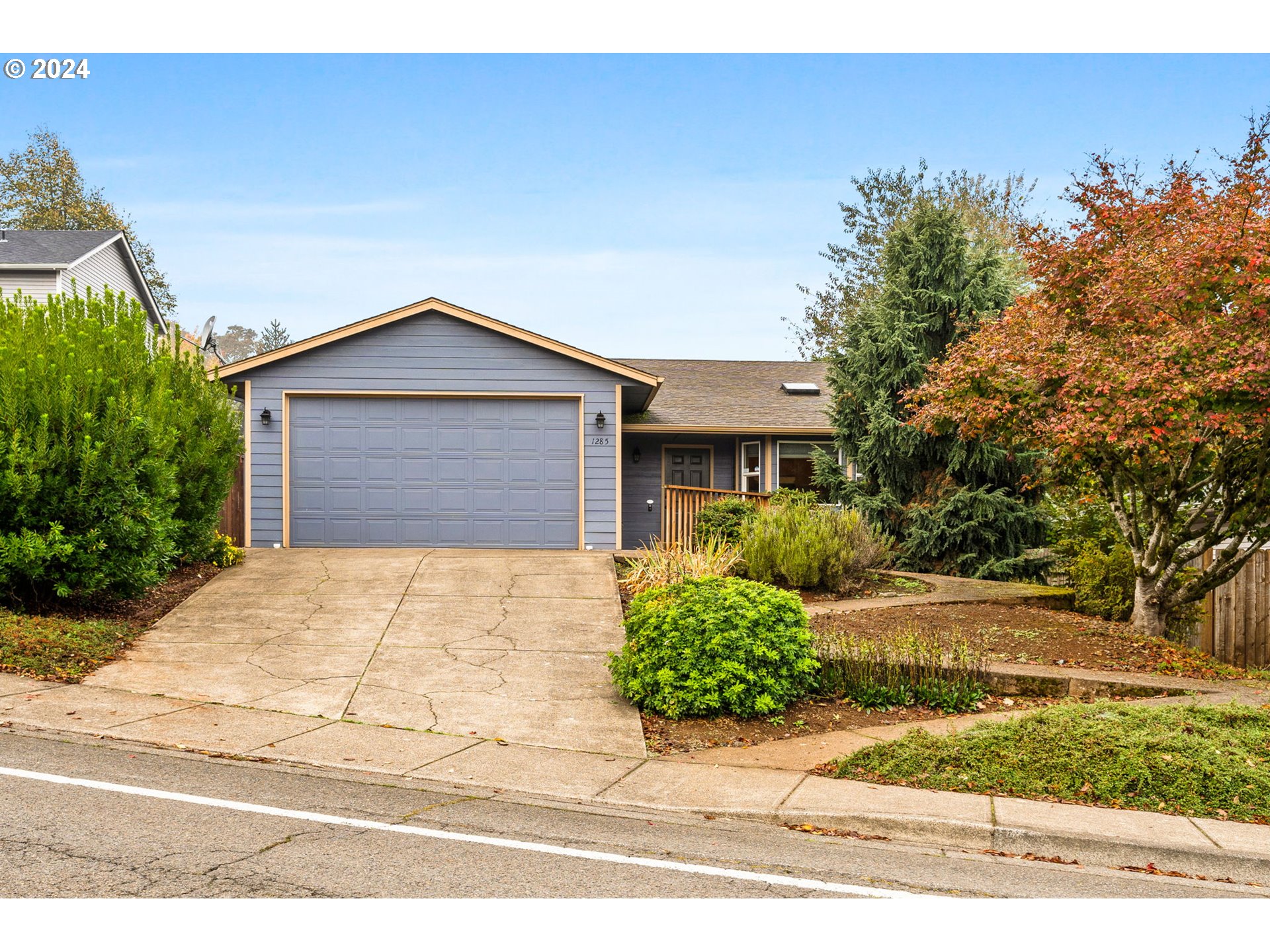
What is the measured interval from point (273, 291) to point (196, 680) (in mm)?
A: 38808

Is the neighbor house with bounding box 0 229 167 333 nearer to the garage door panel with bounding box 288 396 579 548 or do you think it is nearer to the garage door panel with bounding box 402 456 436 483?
the garage door panel with bounding box 288 396 579 548

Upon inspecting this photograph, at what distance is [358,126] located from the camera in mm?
20812

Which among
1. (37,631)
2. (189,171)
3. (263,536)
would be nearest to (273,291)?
(189,171)

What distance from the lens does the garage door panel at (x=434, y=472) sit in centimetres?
1523

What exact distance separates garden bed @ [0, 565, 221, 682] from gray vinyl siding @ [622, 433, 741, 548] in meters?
9.10

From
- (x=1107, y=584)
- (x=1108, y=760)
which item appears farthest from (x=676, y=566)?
(x=1108, y=760)

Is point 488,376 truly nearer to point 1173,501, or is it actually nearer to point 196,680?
point 196,680

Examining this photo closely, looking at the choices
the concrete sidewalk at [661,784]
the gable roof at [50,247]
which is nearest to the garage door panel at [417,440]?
the concrete sidewalk at [661,784]

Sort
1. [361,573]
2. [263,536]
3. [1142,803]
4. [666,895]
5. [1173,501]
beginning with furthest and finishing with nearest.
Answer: [263,536]
[361,573]
[1173,501]
[1142,803]
[666,895]

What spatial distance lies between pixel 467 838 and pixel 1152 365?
672 cm

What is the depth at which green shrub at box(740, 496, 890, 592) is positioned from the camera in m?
11.5

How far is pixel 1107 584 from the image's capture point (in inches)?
412

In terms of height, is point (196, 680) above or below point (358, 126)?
below

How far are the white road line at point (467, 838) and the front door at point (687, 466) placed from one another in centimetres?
1401
